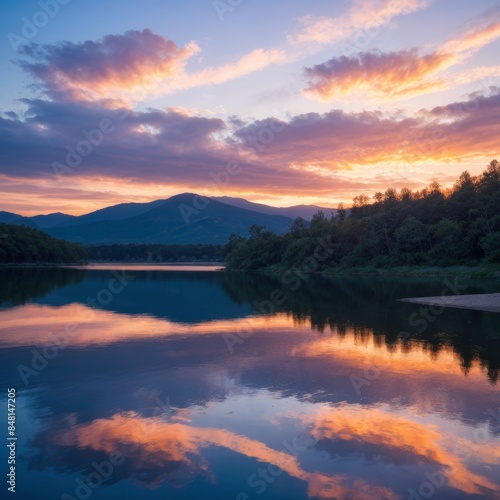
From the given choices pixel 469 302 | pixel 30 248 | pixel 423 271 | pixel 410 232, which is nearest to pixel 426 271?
pixel 423 271

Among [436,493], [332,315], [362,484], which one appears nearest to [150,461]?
[362,484]

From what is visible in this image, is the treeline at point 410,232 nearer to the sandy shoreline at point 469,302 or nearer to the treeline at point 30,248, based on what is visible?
the sandy shoreline at point 469,302

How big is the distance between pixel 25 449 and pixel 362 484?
6429 mm

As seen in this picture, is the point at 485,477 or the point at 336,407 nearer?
the point at 485,477

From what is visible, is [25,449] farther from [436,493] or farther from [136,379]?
[436,493]

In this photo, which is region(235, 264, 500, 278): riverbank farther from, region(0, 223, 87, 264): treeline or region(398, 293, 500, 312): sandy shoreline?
region(0, 223, 87, 264): treeline

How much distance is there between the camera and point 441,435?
9.96 meters

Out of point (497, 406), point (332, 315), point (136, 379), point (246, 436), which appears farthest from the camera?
point (332, 315)

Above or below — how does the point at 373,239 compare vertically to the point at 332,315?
above

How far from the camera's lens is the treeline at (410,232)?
8150 centimetres

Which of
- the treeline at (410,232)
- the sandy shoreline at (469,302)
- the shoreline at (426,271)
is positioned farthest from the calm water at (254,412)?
the treeline at (410,232)

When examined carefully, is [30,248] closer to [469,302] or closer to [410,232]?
[410,232]

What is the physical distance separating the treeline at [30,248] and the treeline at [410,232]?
60848 millimetres

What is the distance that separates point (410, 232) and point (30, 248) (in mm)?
99718
